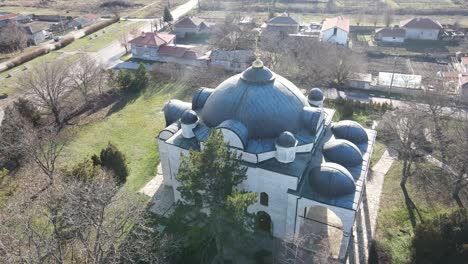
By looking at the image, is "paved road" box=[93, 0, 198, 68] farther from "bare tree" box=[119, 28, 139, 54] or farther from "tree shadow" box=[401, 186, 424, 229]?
"tree shadow" box=[401, 186, 424, 229]


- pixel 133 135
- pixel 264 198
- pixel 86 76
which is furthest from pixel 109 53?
pixel 264 198

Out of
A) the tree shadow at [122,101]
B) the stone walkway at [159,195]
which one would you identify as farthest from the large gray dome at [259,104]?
the tree shadow at [122,101]

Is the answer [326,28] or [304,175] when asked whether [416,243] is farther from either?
[326,28]

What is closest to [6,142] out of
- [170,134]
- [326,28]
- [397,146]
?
[170,134]

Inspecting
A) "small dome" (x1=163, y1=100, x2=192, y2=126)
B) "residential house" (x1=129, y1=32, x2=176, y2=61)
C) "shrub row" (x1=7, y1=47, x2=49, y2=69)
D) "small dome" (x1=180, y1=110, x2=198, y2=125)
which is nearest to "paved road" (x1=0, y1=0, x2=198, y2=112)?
"residential house" (x1=129, y1=32, x2=176, y2=61)

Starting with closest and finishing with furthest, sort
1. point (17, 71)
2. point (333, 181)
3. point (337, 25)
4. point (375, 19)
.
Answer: point (333, 181), point (17, 71), point (337, 25), point (375, 19)

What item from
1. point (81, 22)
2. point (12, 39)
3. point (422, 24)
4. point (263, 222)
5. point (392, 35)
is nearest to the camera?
point (263, 222)

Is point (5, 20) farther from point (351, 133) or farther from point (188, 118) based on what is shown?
point (351, 133)
